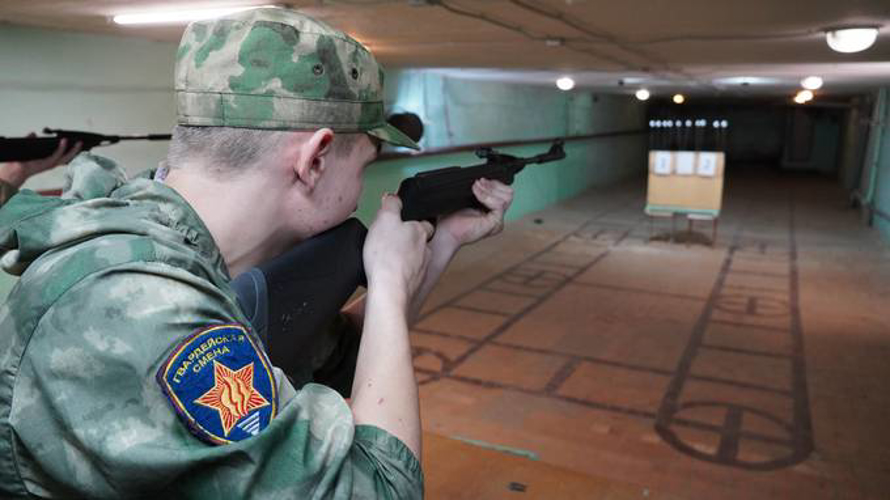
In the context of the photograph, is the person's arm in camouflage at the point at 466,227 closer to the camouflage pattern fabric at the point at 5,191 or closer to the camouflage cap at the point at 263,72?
the camouflage cap at the point at 263,72

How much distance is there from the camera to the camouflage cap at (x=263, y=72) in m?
0.77

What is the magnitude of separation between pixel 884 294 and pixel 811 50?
2252mm

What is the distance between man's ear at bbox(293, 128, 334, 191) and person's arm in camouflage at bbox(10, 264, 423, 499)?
0.24 metres

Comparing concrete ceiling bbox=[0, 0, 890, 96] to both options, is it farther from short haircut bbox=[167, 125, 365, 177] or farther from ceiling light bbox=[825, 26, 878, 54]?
short haircut bbox=[167, 125, 365, 177]

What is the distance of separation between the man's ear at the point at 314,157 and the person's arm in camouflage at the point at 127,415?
0.24m

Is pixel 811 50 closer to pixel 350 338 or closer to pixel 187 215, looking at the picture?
pixel 350 338

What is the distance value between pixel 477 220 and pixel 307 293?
615mm

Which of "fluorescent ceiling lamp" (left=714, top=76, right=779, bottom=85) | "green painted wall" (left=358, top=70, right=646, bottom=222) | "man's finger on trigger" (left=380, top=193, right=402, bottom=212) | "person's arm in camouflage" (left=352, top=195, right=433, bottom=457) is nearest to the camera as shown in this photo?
"person's arm in camouflage" (left=352, top=195, right=433, bottom=457)

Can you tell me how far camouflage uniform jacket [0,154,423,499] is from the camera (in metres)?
0.58

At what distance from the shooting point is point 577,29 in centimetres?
326

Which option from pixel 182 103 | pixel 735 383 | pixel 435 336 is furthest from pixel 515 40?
pixel 182 103

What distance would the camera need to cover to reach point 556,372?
3.53 meters

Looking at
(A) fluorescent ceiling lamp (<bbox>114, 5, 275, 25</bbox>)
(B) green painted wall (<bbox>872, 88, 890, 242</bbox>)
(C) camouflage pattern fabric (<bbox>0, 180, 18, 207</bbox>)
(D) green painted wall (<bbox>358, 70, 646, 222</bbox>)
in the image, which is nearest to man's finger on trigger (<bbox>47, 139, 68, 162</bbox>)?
(C) camouflage pattern fabric (<bbox>0, 180, 18, 207</bbox>)

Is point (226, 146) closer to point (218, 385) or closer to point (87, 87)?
point (218, 385)
